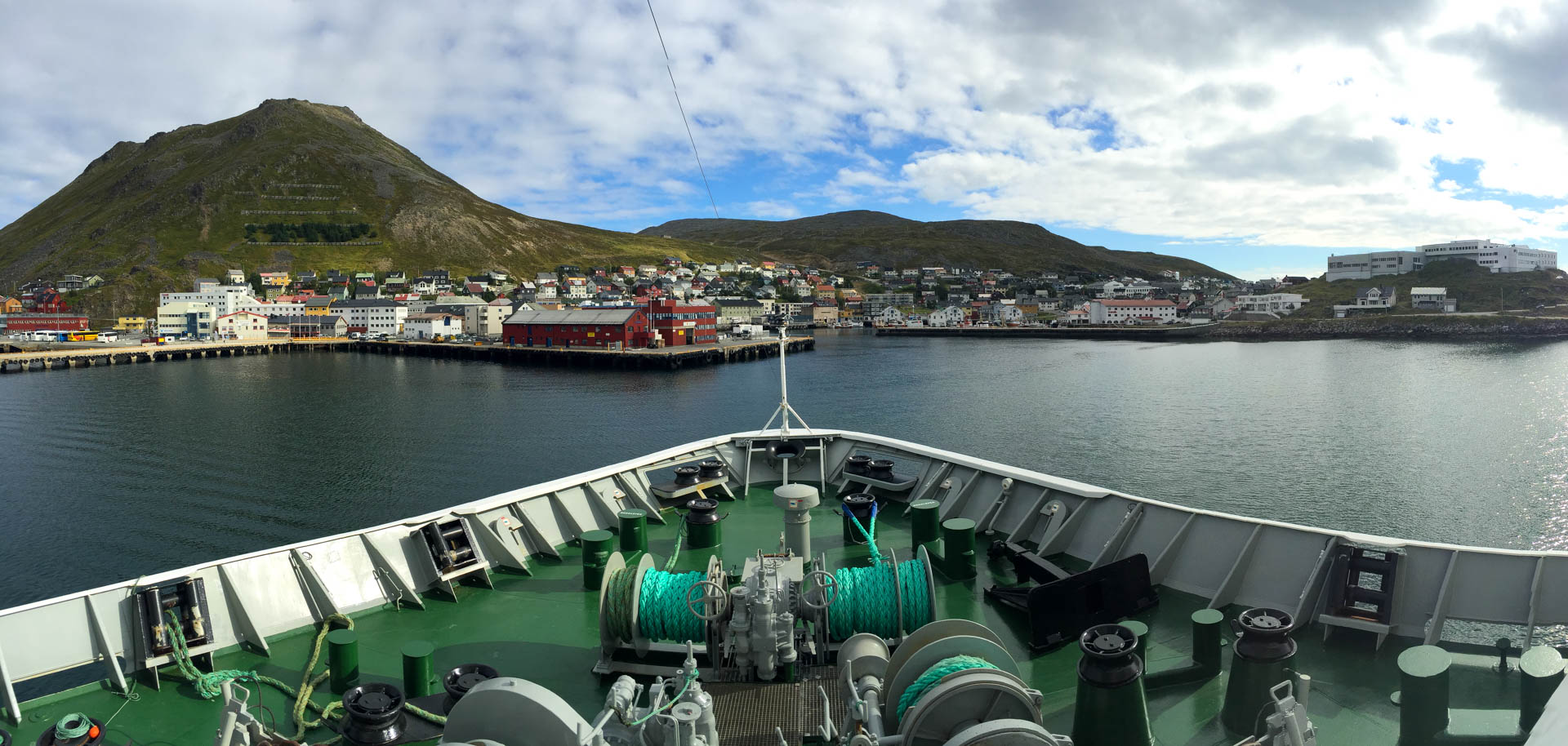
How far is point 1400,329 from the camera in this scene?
10275cm

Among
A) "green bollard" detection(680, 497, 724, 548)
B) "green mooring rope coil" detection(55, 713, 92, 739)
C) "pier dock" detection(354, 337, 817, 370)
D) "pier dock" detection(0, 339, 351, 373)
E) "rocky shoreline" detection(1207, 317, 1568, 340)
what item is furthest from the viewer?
"rocky shoreline" detection(1207, 317, 1568, 340)

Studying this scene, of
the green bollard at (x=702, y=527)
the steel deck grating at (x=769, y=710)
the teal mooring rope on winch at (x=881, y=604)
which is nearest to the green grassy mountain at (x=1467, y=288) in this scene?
the green bollard at (x=702, y=527)

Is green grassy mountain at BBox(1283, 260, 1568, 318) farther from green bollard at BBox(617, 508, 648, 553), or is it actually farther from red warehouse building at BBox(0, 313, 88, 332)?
red warehouse building at BBox(0, 313, 88, 332)

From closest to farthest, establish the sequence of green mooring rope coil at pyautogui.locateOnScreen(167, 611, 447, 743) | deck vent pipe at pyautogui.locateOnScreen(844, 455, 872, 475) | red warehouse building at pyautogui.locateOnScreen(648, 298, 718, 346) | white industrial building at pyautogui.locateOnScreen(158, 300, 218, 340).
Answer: green mooring rope coil at pyautogui.locateOnScreen(167, 611, 447, 743)
deck vent pipe at pyautogui.locateOnScreen(844, 455, 872, 475)
red warehouse building at pyautogui.locateOnScreen(648, 298, 718, 346)
white industrial building at pyautogui.locateOnScreen(158, 300, 218, 340)

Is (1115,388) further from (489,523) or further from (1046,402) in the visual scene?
(489,523)

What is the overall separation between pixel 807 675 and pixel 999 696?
2.36m

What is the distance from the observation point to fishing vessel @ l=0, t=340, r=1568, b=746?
477 centimetres

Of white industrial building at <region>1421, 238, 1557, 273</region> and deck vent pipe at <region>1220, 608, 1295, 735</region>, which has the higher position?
white industrial building at <region>1421, 238, 1557, 273</region>

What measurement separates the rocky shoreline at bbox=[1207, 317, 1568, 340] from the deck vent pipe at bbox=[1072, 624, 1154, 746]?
400ft

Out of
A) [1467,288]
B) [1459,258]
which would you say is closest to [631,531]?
[1467,288]

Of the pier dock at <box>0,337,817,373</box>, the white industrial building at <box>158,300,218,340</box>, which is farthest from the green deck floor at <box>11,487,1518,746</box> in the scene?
the white industrial building at <box>158,300,218,340</box>

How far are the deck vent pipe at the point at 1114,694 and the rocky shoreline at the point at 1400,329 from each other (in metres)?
122

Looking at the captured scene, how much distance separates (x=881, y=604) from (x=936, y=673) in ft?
6.77

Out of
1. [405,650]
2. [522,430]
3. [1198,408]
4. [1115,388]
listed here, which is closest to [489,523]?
[405,650]
